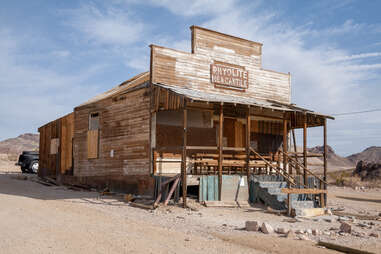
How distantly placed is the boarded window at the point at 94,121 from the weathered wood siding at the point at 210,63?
15.0 ft

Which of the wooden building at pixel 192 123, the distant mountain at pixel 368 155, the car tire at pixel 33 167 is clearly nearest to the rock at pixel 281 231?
the wooden building at pixel 192 123

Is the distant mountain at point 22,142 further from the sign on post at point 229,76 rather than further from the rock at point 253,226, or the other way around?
the rock at point 253,226

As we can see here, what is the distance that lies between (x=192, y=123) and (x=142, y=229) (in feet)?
29.3

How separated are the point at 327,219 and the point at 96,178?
10462 millimetres

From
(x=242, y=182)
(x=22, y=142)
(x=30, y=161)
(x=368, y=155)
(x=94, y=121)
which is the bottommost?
(x=242, y=182)

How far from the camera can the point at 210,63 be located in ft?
59.7

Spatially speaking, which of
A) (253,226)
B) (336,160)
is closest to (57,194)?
(253,226)

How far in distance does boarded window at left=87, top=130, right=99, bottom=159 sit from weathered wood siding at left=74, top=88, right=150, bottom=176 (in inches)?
8.5

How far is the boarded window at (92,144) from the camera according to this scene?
1897 centimetres

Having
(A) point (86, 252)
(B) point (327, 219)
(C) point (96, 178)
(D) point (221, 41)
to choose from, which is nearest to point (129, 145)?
(C) point (96, 178)

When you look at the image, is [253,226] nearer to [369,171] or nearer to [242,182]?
[242,182]

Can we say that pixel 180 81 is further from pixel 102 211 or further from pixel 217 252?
pixel 217 252

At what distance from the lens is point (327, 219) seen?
12375 mm

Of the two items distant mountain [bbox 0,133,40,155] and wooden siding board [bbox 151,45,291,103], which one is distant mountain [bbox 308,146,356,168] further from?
wooden siding board [bbox 151,45,291,103]
